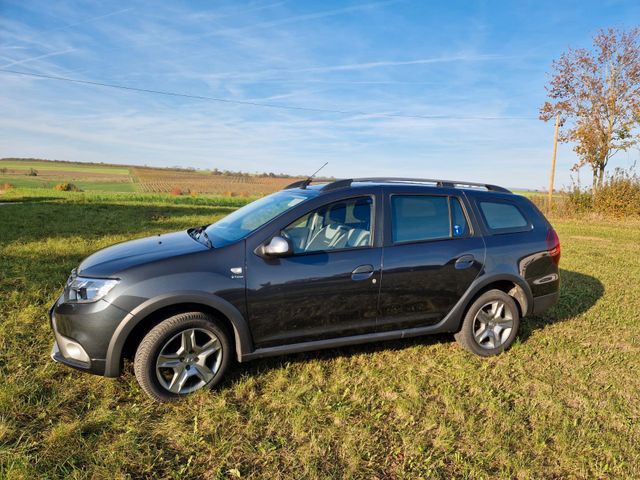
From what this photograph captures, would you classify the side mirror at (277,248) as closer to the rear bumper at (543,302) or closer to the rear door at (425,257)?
→ the rear door at (425,257)

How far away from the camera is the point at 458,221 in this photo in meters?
3.88

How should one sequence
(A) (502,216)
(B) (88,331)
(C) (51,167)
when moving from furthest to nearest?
(C) (51,167) < (A) (502,216) < (B) (88,331)

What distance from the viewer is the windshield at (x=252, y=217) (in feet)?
10.9

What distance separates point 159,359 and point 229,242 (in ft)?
3.31

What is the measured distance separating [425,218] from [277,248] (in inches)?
61.3

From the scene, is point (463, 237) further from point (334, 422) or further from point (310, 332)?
point (334, 422)

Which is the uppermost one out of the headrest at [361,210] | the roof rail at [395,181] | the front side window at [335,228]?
the roof rail at [395,181]

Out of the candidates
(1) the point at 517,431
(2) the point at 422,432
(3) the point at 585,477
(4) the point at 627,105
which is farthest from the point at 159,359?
(4) the point at 627,105

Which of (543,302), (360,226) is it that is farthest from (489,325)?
(360,226)

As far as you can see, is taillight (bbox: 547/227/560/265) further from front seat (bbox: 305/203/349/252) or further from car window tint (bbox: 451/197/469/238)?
front seat (bbox: 305/203/349/252)

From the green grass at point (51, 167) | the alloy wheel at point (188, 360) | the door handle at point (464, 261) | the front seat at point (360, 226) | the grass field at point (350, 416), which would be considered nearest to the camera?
the grass field at point (350, 416)

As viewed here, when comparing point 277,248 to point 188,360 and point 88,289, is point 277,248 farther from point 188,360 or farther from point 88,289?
point 88,289

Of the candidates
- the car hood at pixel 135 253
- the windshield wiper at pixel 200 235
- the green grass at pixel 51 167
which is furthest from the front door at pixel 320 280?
the green grass at pixel 51 167

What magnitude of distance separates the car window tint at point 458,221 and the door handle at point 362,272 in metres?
1.04
